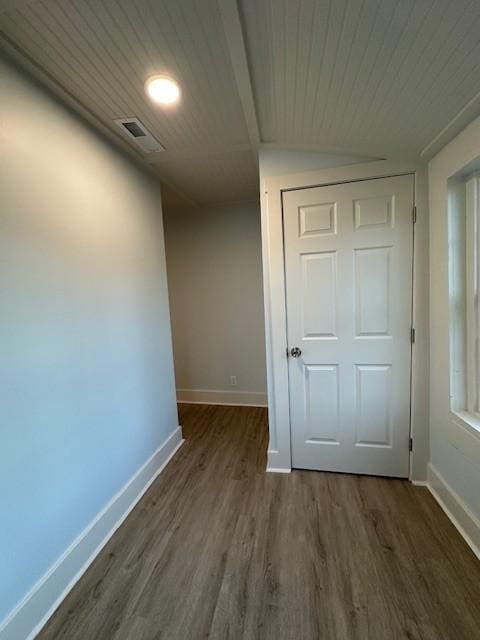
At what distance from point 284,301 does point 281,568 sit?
154 centimetres

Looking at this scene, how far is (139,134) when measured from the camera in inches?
67.4

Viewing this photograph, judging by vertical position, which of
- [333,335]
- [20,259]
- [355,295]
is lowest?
[333,335]

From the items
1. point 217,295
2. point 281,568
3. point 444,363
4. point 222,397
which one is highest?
point 217,295

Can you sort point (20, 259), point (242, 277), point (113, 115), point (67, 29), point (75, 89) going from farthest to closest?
point (242, 277), point (113, 115), point (75, 89), point (20, 259), point (67, 29)

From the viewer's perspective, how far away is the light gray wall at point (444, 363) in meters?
1.45

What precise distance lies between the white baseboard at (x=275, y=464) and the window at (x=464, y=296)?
122 centimetres

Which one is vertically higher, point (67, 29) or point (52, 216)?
point (67, 29)

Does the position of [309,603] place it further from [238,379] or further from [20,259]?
[238,379]

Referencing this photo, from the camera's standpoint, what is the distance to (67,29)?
1040 millimetres

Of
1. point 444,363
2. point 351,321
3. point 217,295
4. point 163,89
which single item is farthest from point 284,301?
point 217,295

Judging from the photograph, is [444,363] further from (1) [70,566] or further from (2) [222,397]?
(2) [222,397]

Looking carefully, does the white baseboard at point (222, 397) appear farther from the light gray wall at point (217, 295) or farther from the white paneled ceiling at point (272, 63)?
the white paneled ceiling at point (272, 63)

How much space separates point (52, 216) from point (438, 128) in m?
2.02

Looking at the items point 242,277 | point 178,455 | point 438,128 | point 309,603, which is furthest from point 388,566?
point 242,277
